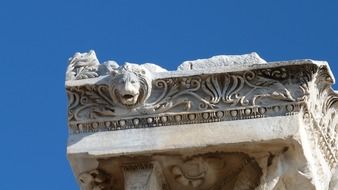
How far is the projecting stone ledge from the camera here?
10023 mm

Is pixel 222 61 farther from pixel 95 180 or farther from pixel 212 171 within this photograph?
pixel 95 180

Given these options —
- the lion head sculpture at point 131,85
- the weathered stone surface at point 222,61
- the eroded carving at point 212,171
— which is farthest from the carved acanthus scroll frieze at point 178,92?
the eroded carving at point 212,171

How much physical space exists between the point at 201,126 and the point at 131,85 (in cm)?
75

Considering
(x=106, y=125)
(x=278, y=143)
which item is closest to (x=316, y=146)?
(x=278, y=143)

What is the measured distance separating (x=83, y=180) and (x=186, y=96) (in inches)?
49.2

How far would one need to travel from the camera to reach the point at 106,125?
33.6 feet

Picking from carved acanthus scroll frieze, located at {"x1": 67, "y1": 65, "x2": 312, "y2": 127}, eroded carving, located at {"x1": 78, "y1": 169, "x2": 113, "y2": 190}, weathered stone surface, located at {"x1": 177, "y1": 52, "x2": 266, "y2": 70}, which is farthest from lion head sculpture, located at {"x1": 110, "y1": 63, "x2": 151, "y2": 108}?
eroded carving, located at {"x1": 78, "y1": 169, "x2": 113, "y2": 190}

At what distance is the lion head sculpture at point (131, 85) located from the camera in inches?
401

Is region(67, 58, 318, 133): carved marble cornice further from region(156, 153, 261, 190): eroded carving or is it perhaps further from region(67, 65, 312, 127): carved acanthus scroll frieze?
region(156, 153, 261, 190): eroded carving

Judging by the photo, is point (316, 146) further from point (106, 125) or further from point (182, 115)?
point (106, 125)

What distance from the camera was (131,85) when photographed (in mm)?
10180

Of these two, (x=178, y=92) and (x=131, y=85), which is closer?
(x=131, y=85)

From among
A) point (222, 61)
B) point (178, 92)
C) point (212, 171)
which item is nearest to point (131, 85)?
point (178, 92)

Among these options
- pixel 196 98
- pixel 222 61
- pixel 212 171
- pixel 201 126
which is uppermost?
pixel 222 61
